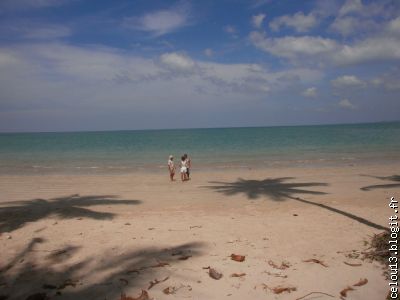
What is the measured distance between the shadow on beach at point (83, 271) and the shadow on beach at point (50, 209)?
2788 millimetres

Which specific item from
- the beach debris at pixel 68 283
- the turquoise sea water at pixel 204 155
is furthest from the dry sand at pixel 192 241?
the turquoise sea water at pixel 204 155

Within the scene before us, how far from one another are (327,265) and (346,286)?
90 cm

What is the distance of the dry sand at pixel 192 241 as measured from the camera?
6.45 m

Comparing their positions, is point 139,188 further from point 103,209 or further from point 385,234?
point 385,234

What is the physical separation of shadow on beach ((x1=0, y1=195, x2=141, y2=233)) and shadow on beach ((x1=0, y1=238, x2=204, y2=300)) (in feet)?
9.15

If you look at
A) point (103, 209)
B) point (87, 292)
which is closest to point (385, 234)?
point (87, 292)

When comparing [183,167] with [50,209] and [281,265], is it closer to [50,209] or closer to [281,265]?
[50,209]

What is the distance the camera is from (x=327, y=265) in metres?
7.12

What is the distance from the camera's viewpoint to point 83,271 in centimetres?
727

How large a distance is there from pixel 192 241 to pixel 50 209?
638cm

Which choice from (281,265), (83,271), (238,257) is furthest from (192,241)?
(83,271)

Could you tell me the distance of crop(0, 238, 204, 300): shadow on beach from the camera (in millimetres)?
6410

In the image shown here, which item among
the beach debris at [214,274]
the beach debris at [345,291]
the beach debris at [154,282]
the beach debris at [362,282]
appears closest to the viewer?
the beach debris at [345,291]

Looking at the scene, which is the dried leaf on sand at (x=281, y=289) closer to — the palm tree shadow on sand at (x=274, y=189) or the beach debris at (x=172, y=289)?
the beach debris at (x=172, y=289)
